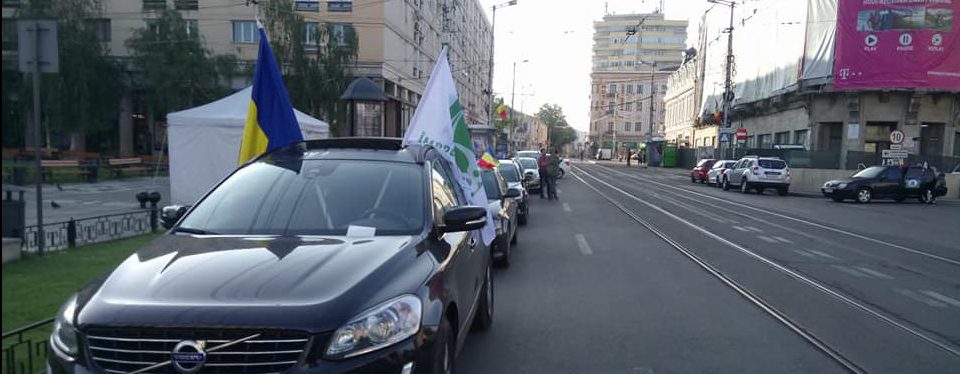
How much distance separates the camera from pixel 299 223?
159 inches

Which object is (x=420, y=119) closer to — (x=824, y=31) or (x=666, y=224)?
(x=666, y=224)

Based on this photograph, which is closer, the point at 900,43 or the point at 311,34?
the point at 900,43

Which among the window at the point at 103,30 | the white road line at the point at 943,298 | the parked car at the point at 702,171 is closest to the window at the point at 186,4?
the window at the point at 103,30

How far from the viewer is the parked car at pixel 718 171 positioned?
111 ft

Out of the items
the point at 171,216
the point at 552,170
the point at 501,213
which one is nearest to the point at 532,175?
the point at 552,170

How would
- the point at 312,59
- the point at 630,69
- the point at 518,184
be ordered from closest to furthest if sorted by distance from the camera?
the point at 518,184, the point at 312,59, the point at 630,69

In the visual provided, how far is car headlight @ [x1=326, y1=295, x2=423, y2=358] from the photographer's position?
2.88m

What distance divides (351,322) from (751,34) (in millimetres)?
49035

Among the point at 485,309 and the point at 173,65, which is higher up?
the point at 173,65

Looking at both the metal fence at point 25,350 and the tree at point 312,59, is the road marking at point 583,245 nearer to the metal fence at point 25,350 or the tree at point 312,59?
the metal fence at point 25,350

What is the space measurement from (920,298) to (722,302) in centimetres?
250

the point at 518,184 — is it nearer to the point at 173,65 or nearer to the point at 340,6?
the point at 173,65

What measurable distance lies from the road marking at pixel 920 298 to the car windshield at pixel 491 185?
5425 millimetres

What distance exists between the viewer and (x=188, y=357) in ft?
8.87
